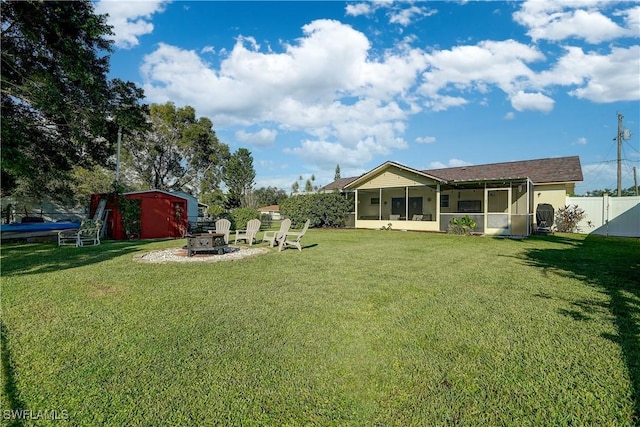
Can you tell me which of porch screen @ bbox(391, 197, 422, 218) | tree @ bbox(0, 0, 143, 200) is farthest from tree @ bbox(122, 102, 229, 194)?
Answer: porch screen @ bbox(391, 197, 422, 218)

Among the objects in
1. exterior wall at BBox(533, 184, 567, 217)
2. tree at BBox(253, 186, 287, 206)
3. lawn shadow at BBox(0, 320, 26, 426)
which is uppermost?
tree at BBox(253, 186, 287, 206)

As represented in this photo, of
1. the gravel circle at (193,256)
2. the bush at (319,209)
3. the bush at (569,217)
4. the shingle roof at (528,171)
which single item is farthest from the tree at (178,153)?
the bush at (569,217)

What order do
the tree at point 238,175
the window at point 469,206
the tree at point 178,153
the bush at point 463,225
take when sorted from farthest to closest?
the tree at point 238,175
the tree at point 178,153
the window at point 469,206
the bush at point 463,225

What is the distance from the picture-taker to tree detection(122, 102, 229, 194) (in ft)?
101

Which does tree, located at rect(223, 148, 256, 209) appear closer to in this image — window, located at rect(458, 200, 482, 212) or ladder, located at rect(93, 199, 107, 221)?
ladder, located at rect(93, 199, 107, 221)

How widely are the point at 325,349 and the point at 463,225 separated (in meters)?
14.6

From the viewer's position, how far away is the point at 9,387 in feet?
7.98

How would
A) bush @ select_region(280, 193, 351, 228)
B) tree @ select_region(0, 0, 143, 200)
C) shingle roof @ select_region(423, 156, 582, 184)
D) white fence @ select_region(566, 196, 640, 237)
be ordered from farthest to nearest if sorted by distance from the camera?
bush @ select_region(280, 193, 351, 228)
shingle roof @ select_region(423, 156, 582, 184)
white fence @ select_region(566, 196, 640, 237)
tree @ select_region(0, 0, 143, 200)

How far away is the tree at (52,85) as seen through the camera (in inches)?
381

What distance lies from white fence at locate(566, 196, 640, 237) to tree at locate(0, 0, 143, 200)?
23813 millimetres

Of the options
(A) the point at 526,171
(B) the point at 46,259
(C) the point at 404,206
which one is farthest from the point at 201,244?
(A) the point at 526,171

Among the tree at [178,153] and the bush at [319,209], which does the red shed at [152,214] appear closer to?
the bush at [319,209]

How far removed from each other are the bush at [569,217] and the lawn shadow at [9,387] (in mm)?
21960

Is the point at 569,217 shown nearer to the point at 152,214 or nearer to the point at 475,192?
the point at 475,192
